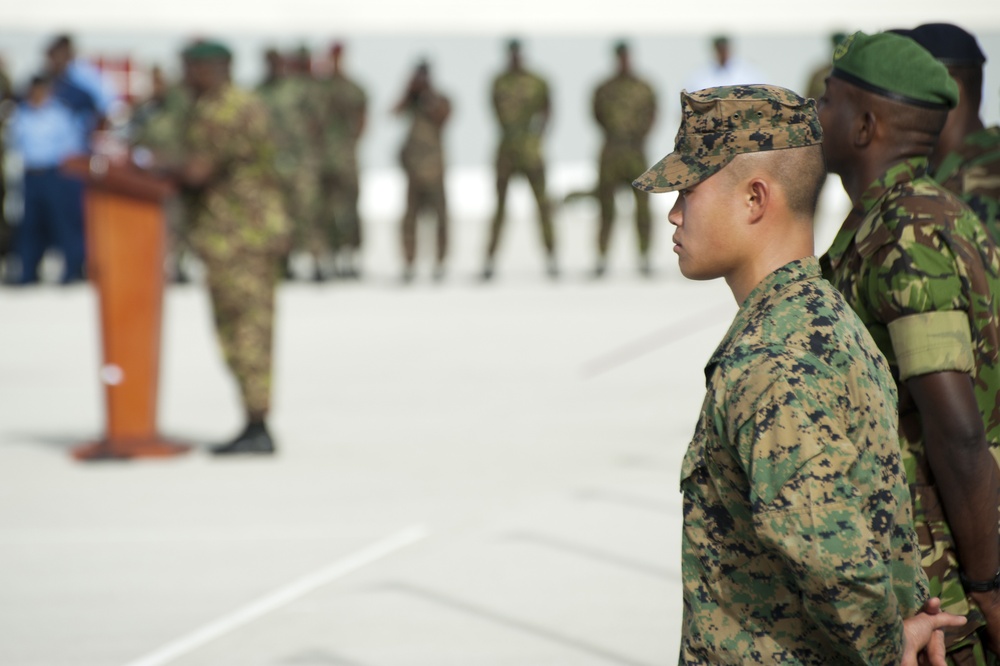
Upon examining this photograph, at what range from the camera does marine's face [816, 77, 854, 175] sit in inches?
115

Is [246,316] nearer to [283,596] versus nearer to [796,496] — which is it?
[283,596]

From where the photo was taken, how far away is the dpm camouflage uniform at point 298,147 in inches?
679

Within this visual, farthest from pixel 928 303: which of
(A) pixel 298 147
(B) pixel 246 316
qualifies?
(A) pixel 298 147

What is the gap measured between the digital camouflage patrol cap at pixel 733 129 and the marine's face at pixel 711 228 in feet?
0.08

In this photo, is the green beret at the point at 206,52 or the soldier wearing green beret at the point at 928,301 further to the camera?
the green beret at the point at 206,52

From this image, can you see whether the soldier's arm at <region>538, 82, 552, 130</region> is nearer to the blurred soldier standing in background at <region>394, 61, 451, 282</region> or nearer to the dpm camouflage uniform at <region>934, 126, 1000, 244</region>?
the blurred soldier standing in background at <region>394, 61, 451, 282</region>

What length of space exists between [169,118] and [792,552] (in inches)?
672

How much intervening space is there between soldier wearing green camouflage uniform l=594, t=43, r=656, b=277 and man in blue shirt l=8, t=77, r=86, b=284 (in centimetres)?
557

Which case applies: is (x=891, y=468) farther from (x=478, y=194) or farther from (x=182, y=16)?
(x=182, y=16)

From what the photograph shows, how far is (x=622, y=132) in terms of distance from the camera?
1770cm

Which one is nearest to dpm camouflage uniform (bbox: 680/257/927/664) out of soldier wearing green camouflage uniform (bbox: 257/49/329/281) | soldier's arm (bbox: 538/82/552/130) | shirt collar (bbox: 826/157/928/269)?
shirt collar (bbox: 826/157/928/269)

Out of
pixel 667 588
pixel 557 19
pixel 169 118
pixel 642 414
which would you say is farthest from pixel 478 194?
pixel 667 588

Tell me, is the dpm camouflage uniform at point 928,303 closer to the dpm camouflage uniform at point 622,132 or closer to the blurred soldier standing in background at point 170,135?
the dpm camouflage uniform at point 622,132

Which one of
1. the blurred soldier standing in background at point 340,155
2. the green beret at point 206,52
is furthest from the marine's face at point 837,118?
the blurred soldier standing in background at point 340,155
